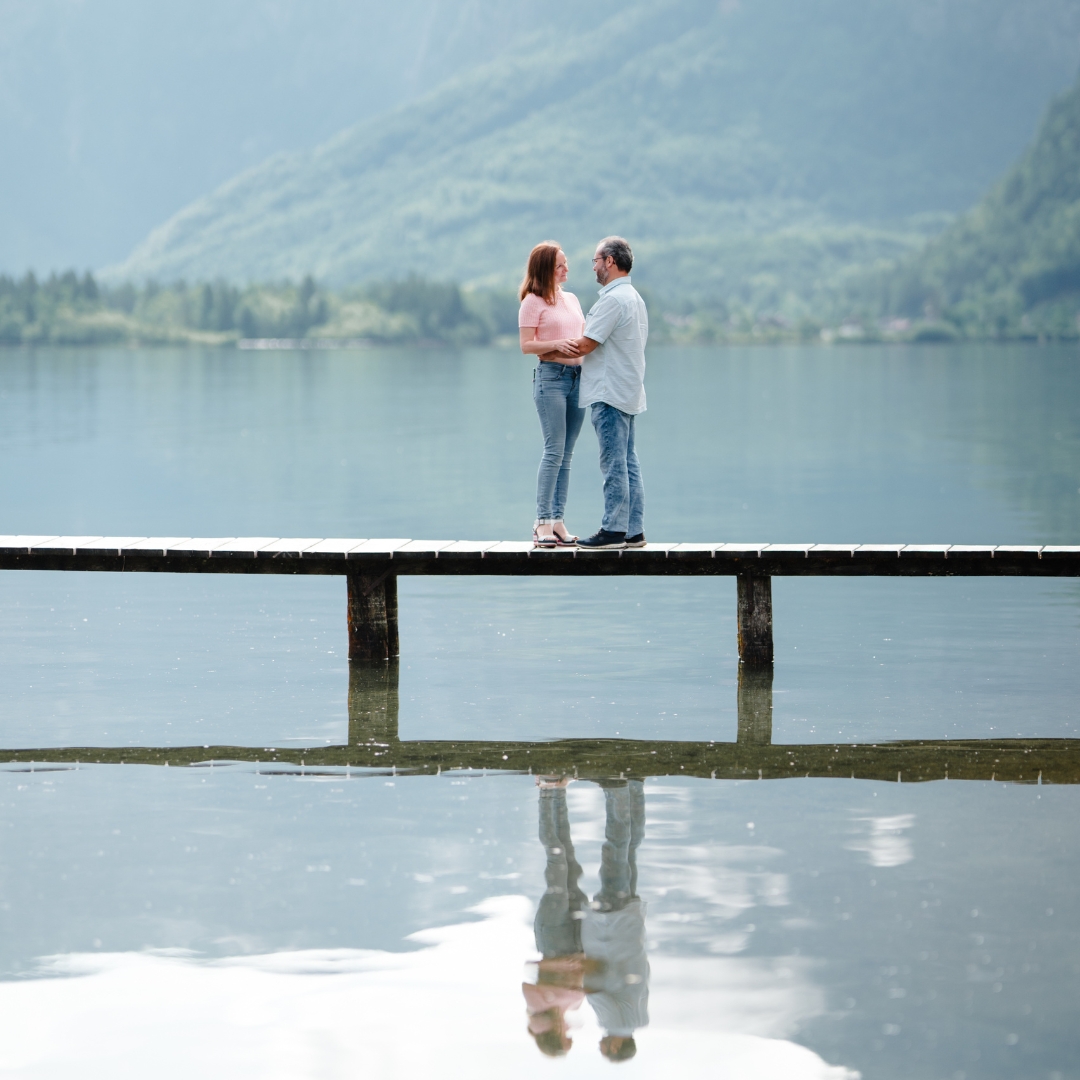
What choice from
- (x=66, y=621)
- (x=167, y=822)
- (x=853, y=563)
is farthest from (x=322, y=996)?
(x=66, y=621)

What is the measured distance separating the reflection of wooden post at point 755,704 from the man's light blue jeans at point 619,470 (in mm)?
1563

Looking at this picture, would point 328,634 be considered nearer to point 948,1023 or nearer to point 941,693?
point 941,693

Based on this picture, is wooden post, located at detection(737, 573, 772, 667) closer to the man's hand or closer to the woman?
the woman

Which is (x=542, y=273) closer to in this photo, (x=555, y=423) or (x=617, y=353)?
(x=617, y=353)

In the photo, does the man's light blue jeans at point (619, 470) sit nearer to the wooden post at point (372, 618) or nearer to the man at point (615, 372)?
the man at point (615, 372)

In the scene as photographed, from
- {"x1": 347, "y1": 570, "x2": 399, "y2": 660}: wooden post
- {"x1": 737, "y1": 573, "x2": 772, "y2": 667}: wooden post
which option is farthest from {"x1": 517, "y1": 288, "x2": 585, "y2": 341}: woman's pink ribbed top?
{"x1": 347, "y1": 570, "x2": 399, "y2": 660}: wooden post

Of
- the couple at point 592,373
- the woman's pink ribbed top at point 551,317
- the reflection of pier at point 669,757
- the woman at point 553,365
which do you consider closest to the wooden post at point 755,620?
the couple at point 592,373

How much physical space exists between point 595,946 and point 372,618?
696 cm

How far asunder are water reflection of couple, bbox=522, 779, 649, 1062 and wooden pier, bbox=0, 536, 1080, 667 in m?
3.52

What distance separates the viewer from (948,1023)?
267 inches

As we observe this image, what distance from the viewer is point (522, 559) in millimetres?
12914

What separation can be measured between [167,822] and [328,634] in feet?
24.4

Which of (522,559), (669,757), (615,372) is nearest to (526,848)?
(669,757)

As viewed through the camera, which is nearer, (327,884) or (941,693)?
(327,884)
